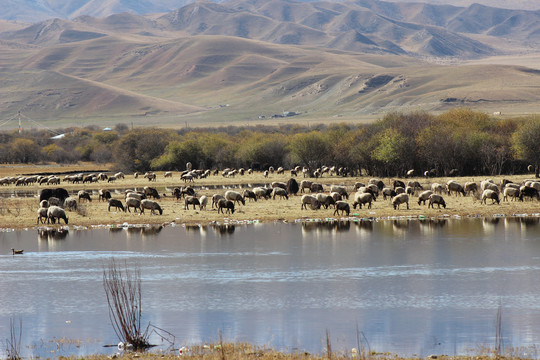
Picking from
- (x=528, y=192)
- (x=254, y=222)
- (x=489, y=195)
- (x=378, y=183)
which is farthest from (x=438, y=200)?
(x=378, y=183)

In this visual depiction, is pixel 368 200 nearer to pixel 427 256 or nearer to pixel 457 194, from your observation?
pixel 457 194

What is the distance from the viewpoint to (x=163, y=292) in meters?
21.2

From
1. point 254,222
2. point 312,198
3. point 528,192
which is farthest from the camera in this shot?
point 528,192

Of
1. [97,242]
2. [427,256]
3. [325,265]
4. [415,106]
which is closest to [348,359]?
[325,265]

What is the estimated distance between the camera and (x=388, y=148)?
214ft

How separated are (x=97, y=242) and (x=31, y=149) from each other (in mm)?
92352

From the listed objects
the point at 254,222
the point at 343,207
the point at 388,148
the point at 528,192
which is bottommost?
the point at 254,222

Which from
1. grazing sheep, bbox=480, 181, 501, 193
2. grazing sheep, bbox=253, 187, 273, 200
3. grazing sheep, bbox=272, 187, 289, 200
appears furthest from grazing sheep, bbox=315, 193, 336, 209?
grazing sheep, bbox=480, 181, 501, 193

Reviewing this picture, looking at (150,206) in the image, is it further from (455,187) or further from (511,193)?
(511,193)

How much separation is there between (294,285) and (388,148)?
44.9m

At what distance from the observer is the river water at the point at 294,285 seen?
16156 millimetres

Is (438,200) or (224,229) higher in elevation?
(438,200)

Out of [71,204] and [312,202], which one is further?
[71,204]

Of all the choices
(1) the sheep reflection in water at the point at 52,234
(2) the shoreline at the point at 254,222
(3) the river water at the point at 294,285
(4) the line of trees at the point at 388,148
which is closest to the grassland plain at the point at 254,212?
(2) the shoreline at the point at 254,222
